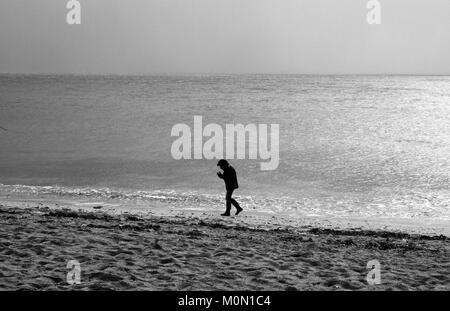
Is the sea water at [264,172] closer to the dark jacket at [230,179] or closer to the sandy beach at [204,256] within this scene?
the dark jacket at [230,179]

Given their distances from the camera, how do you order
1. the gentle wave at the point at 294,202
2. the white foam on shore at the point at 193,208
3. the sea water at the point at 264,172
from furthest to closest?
1. the sea water at the point at 264,172
2. the gentle wave at the point at 294,202
3. the white foam on shore at the point at 193,208

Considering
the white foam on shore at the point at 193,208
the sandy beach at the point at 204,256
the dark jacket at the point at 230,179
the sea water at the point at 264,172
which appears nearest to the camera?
the sandy beach at the point at 204,256

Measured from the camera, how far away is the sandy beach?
7.20m

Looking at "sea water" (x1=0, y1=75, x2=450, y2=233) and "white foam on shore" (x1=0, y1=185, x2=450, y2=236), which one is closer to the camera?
"white foam on shore" (x1=0, y1=185, x2=450, y2=236)

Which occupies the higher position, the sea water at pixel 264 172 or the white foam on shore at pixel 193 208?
the sea water at pixel 264 172

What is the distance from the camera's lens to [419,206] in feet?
51.5

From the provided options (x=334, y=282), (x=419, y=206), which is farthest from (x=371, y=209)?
(x=334, y=282)

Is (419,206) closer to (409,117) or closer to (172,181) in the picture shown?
(172,181)

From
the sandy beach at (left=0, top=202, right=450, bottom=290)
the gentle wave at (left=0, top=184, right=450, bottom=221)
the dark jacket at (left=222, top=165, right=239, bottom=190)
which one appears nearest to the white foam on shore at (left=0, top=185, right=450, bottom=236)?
the gentle wave at (left=0, top=184, right=450, bottom=221)

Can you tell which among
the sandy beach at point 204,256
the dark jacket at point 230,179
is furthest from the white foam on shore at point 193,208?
the sandy beach at point 204,256

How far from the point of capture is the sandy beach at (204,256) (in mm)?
7199

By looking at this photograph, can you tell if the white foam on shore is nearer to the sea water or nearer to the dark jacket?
the sea water

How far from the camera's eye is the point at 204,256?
862cm

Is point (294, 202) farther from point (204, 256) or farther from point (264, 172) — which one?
point (204, 256)
